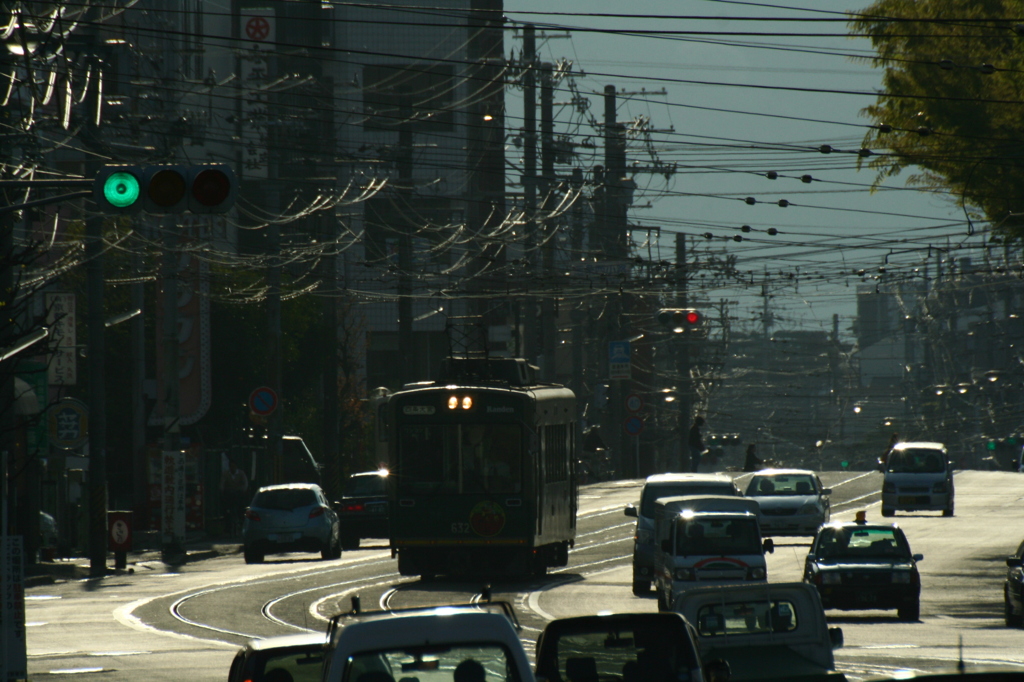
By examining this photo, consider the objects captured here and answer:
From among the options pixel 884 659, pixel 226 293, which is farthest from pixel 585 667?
pixel 226 293

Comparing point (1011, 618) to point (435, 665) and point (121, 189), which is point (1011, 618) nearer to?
point (121, 189)

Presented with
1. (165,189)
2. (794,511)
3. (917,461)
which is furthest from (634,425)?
(165,189)

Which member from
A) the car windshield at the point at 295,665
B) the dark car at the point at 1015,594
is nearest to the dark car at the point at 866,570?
the dark car at the point at 1015,594

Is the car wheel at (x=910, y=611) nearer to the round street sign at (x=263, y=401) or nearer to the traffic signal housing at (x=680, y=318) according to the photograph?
the traffic signal housing at (x=680, y=318)

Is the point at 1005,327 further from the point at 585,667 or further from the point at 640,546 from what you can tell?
the point at 585,667

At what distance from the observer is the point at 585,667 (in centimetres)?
966

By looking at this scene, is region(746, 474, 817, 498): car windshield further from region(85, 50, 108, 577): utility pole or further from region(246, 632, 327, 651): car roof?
region(246, 632, 327, 651): car roof

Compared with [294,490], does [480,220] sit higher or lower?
higher

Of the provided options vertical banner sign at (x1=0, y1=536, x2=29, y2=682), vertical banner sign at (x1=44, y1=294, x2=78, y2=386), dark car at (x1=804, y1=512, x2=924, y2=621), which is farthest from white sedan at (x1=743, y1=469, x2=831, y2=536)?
vertical banner sign at (x1=0, y1=536, x2=29, y2=682)

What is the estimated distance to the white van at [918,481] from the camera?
141 ft

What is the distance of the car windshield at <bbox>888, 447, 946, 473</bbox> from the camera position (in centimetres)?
4362

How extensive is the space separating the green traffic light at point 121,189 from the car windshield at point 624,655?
577 cm

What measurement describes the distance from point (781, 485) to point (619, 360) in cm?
2224

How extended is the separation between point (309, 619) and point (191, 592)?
18.4 ft
